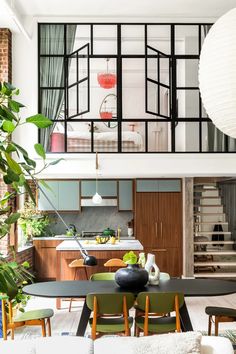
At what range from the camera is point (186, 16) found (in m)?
8.27

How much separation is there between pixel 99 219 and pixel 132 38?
4.09 metres

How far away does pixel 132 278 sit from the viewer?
548cm

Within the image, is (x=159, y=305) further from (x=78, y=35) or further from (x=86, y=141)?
(x=78, y=35)

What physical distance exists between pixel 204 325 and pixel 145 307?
93.4 inches

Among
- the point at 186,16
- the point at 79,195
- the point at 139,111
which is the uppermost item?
the point at 186,16

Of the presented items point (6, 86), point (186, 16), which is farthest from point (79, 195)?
point (6, 86)

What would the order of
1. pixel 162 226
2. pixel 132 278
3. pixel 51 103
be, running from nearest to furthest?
pixel 132 278 → pixel 51 103 → pixel 162 226

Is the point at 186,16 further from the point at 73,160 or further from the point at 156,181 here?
the point at 156,181

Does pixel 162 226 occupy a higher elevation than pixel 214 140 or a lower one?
lower

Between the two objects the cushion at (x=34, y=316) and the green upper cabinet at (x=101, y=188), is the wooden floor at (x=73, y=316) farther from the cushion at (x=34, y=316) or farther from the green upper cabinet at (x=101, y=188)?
the green upper cabinet at (x=101, y=188)

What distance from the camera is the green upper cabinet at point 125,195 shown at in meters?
11.3

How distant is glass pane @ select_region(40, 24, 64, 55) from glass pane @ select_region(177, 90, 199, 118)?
2.20 m

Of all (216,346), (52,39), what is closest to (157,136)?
(52,39)

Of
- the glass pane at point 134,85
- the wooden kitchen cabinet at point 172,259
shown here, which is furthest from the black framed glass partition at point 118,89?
the wooden kitchen cabinet at point 172,259
